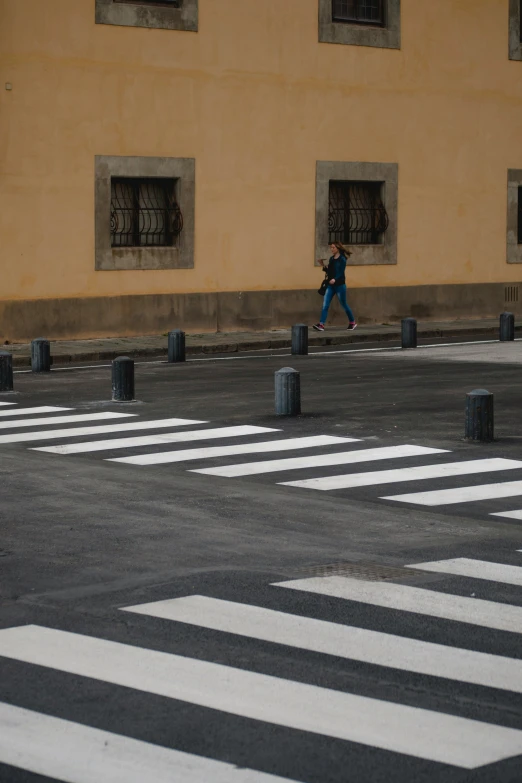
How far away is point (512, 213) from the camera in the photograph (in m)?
33.6

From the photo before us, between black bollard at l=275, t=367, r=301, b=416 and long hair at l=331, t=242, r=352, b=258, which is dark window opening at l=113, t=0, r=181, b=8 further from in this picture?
black bollard at l=275, t=367, r=301, b=416

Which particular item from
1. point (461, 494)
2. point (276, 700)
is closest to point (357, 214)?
point (461, 494)

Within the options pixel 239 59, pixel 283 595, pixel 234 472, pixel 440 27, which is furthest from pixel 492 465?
pixel 440 27

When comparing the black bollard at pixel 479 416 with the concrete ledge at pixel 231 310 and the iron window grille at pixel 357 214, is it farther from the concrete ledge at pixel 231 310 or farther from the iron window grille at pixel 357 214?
the iron window grille at pixel 357 214

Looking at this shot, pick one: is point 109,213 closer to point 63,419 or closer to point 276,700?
point 63,419

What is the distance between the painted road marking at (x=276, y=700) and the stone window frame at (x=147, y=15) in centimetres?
2092

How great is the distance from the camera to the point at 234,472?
39.8 feet

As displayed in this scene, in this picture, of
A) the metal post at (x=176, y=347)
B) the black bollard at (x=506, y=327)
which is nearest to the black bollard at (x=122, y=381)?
the metal post at (x=176, y=347)

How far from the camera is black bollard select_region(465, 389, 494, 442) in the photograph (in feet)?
44.8

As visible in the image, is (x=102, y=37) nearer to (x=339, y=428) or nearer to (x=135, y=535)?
(x=339, y=428)

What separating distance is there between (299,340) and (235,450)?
11406 mm

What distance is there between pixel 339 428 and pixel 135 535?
219 inches

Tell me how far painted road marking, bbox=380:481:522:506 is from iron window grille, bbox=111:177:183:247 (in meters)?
16.7

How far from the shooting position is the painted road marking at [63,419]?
50.4 ft
